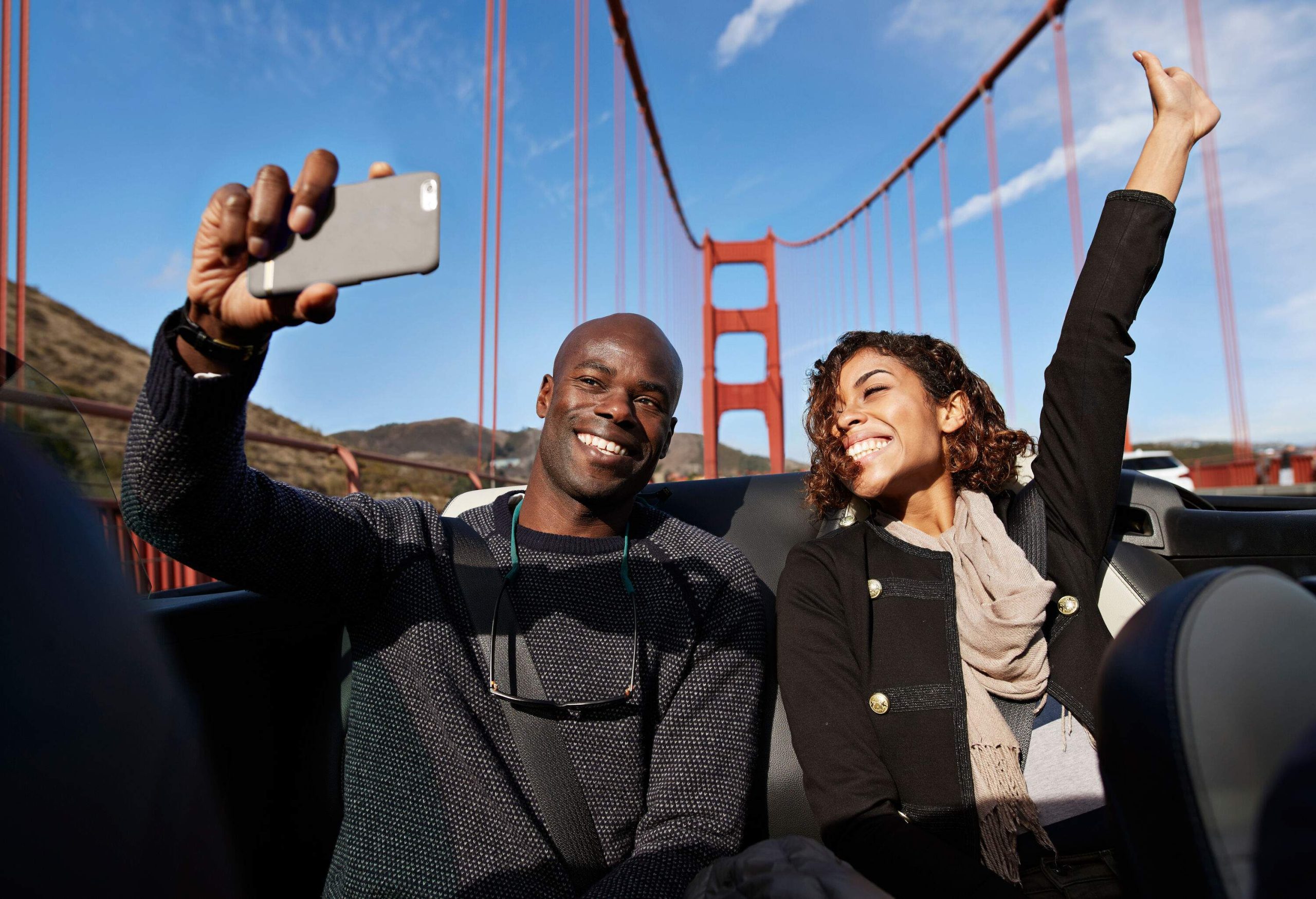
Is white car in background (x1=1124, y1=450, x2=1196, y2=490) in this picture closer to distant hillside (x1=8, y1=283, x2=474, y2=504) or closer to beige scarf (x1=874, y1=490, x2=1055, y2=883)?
distant hillside (x1=8, y1=283, x2=474, y2=504)

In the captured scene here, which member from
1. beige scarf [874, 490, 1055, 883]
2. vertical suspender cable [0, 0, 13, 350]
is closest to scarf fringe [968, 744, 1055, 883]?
beige scarf [874, 490, 1055, 883]

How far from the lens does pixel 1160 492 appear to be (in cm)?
176

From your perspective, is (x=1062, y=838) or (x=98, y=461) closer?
(x=98, y=461)

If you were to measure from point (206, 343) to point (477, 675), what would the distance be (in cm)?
64

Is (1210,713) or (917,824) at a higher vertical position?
(1210,713)

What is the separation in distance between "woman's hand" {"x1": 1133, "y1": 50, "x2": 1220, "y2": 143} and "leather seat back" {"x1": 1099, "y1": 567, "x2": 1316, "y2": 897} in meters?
1.07

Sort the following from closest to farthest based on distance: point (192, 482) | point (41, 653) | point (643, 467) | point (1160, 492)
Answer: point (41, 653) < point (192, 482) < point (643, 467) < point (1160, 492)

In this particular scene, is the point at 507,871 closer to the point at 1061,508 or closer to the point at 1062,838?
the point at 1062,838

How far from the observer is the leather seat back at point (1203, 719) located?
1.56ft

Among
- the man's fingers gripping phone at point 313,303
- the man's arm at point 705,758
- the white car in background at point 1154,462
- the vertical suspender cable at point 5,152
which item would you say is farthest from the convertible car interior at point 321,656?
the white car in background at point 1154,462

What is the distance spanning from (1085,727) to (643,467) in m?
0.87

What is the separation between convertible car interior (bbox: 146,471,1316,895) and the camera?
4.22 ft

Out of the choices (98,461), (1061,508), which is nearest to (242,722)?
(98,461)

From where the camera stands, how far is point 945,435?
1572 millimetres
